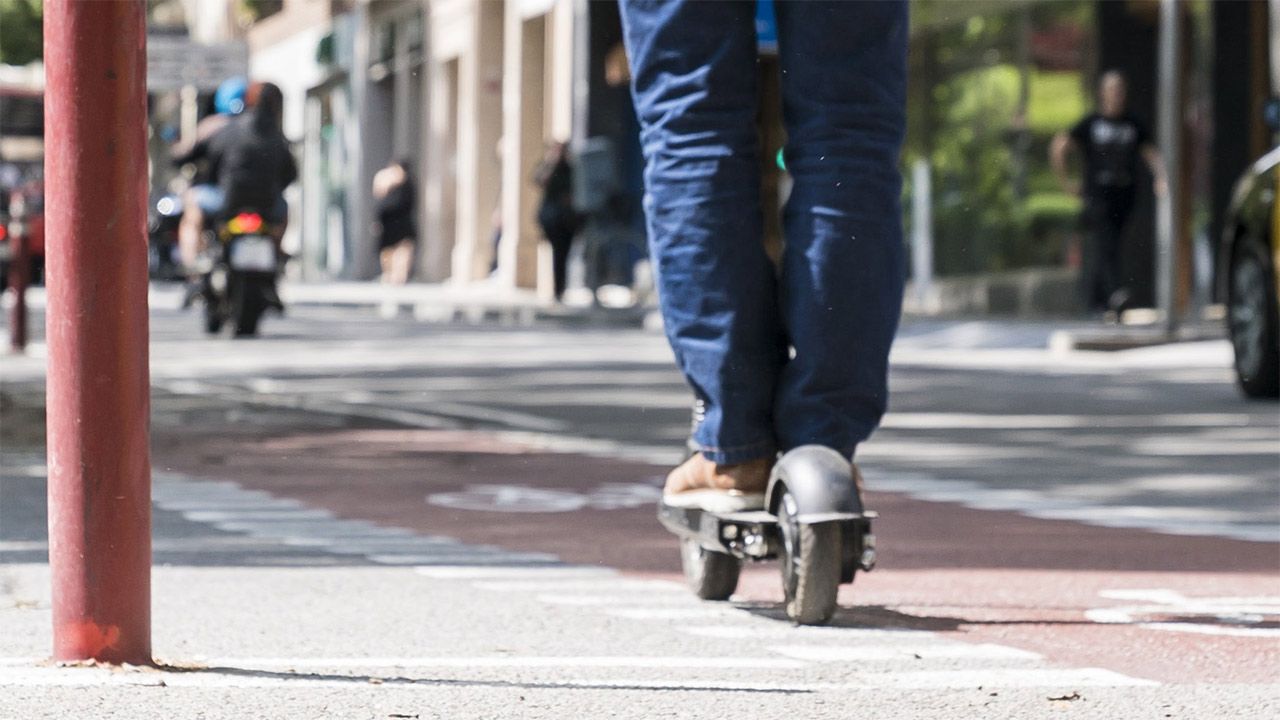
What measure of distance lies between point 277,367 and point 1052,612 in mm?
10674

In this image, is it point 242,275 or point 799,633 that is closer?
point 799,633

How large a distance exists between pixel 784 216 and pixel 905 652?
838mm

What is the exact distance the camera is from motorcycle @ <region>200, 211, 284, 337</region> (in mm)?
19609

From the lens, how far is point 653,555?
235 inches

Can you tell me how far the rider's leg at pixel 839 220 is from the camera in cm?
457

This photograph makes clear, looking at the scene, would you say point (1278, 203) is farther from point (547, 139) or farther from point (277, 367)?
point (547, 139)

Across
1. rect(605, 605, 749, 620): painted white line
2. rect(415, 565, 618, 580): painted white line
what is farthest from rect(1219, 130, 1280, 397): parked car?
rect(605, 605, 749, 620): painted white line

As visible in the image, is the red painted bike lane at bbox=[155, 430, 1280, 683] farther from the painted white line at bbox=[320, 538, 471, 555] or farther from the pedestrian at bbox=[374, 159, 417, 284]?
the pedestrian at bbox=[374, 159, 417, 284]

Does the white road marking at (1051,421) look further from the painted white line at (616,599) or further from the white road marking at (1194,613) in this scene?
the painted white line at (616,599)

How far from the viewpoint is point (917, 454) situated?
30.6ft

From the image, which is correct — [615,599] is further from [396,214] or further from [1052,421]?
[396,214]

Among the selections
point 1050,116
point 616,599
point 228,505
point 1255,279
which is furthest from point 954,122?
point 616,599

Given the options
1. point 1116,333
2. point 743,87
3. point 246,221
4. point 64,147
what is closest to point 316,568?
point 743,87

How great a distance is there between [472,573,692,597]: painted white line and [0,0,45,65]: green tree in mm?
51463
